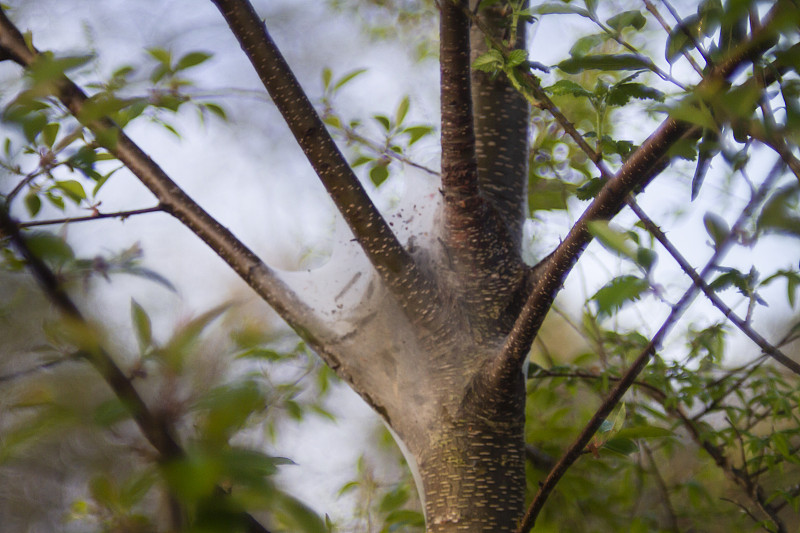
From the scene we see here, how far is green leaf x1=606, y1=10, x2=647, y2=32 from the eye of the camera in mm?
464

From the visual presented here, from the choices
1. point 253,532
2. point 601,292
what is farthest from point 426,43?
point 253,532

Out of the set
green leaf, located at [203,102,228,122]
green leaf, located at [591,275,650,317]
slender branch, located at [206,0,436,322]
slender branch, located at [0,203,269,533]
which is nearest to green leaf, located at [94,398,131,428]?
slender branch, located at [0,203,269,533]

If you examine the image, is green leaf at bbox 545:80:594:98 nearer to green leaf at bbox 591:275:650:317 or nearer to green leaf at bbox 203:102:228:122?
green leaf at bbox 591:275:650:317

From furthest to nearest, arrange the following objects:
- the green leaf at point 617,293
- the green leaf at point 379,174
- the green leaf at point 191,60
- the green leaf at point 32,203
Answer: the green leaf at point 379,174 < the green leaf at point 32,203 < the green leaf at point 191,60 < the green leaf at point 617,293

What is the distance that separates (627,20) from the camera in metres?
0.46

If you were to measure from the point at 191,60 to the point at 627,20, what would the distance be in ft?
1.06

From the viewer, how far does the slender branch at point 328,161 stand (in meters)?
0.60

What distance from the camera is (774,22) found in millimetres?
236

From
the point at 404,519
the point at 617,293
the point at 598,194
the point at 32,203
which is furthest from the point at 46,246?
the point at 404,519

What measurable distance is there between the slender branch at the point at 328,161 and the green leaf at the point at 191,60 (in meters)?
0.18

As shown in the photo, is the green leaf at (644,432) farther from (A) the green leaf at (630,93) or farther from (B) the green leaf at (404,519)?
(B) the green leaf at (404,519)

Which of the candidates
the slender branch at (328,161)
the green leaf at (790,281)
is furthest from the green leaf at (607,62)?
the slender branch at (328,161)

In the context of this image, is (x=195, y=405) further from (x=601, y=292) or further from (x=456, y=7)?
(x=456, y=7)

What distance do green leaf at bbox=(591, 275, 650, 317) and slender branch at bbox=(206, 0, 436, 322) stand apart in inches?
14.4
